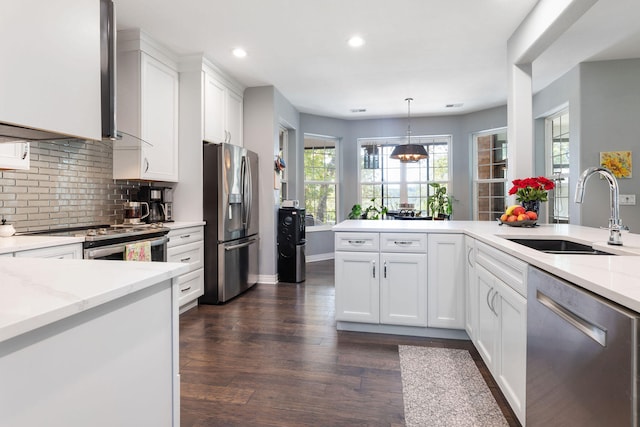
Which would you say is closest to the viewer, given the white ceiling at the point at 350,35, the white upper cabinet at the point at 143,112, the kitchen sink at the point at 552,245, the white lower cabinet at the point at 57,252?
the white lower cabinet at the point at 57,252

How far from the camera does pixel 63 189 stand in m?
2.85

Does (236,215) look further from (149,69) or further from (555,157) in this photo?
(555,157)

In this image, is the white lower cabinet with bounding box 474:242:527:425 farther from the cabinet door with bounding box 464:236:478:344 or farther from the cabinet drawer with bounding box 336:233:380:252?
the cabinet drawer with bounding box 336:233:380:252

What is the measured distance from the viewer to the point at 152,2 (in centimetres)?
271

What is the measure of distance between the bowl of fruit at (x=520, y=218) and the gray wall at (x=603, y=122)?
1859 millimetres

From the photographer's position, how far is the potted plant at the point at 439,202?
628 centimetres

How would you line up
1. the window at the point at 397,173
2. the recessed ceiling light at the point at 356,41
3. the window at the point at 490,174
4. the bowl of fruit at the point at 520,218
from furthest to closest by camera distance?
the window at the point at 397,173 < the window at the point at 490,174 < the recessed ceiling light at the point at 356,41 < the bowl of fruit at the point at 520,218

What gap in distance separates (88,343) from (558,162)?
18.5 ft

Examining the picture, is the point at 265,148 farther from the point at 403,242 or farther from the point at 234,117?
the point at 403,242

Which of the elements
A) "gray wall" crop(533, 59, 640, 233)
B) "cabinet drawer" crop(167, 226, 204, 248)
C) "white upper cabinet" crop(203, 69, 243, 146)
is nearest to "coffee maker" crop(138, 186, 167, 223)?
"cabinet drawer" crop(167, 226, 204, 248)

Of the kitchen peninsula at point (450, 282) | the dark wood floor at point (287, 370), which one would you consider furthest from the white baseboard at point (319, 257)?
the kitchen peninsula at point (450, 282)

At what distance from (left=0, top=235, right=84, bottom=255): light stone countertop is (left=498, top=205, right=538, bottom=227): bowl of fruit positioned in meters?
3.02

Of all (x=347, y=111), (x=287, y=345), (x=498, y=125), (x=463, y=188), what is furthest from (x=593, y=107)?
(x=287, y=345)

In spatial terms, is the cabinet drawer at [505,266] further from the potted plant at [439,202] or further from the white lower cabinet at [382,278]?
the potted plant at [439,202]
